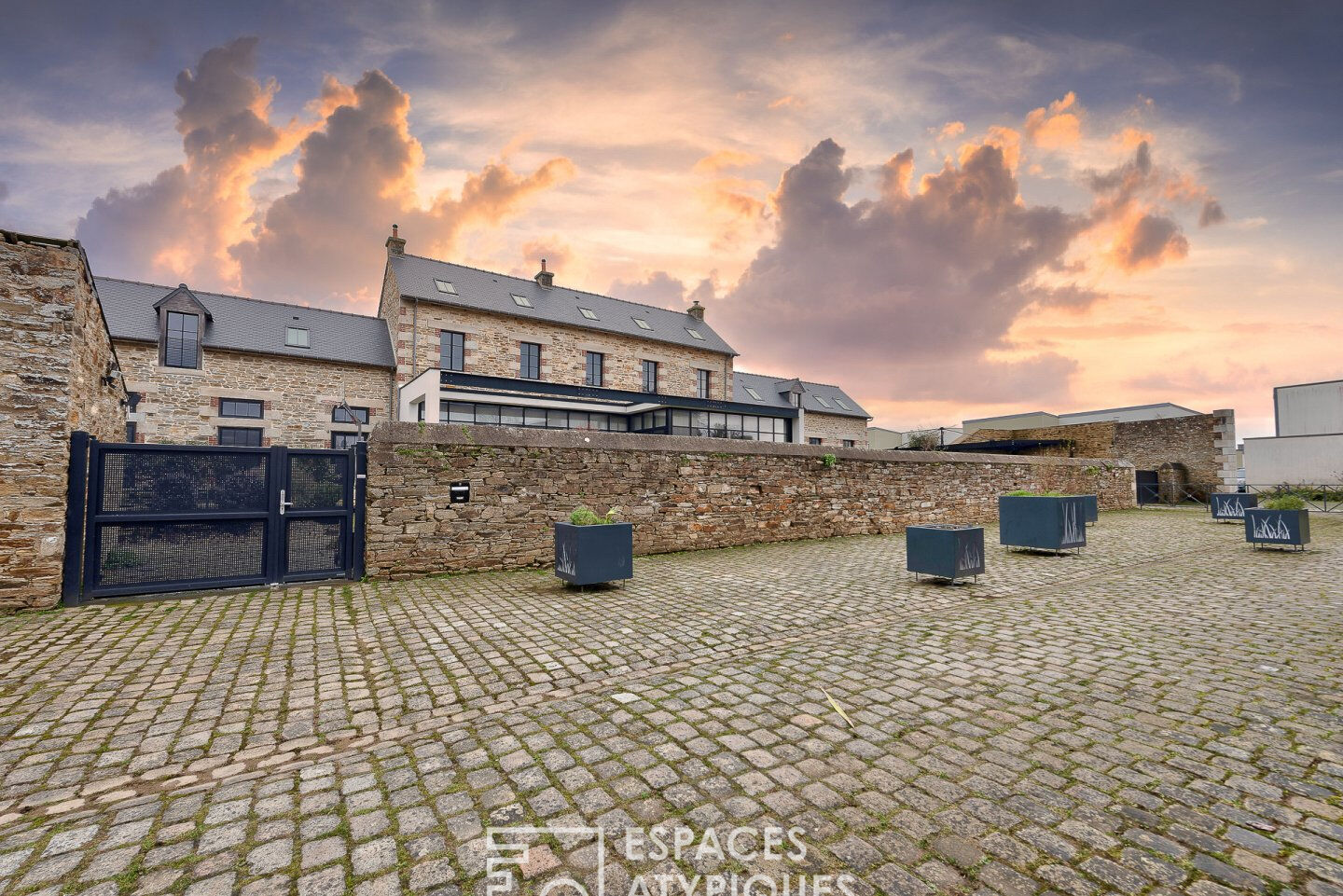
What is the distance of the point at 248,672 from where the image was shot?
4090 mm

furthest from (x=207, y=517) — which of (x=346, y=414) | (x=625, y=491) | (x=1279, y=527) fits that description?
(x=1279, y=527)

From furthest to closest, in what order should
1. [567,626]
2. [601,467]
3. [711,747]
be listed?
[601,467], [567,626], [711,747]

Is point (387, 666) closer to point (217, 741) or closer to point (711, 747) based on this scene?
point (217, 741)

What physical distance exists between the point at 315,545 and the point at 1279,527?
16513 millimetres

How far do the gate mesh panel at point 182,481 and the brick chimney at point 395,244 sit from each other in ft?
68.8

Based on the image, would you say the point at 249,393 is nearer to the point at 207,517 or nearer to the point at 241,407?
the point at 241,407

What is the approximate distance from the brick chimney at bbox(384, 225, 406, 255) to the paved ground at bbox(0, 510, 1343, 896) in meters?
22.8

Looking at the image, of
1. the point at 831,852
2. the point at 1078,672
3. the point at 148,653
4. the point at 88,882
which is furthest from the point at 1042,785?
the point at 148,653

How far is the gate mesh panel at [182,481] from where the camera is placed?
6445 millimetres

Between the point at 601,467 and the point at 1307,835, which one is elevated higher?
the point at 601,467

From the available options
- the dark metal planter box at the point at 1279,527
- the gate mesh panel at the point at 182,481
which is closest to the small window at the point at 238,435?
the gate mesh panel at the point at 182,481

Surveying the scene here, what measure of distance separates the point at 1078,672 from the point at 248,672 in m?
6.08

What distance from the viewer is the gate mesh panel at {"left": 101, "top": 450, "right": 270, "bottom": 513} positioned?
6.45 m

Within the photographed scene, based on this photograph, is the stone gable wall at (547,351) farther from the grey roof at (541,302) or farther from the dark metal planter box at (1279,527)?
the dark metal planter box at (1279,527)
